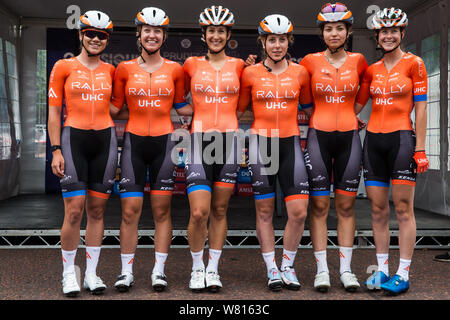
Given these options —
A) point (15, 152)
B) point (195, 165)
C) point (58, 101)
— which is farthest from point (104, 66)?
point (15, 152)

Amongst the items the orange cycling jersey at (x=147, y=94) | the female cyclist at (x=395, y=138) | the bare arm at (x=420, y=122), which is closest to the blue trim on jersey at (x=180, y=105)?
the orange cycling jersey at (x=147, y=94)

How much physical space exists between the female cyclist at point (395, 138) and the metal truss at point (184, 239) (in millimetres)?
1372

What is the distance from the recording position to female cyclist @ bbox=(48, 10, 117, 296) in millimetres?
3223

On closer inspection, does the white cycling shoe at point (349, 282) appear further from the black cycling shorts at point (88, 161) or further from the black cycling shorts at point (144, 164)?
the black cycling shorts at point (88, 161)

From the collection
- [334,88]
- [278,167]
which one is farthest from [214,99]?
[334,88]

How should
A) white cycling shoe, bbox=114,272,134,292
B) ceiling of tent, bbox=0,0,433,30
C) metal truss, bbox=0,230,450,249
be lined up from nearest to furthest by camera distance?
white cycling shoe, bbox=114,272,134,292, metal truss, bbox=0,230,450,249, ceiling of tent, bbox=0,0,433,30

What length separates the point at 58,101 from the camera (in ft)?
10.8

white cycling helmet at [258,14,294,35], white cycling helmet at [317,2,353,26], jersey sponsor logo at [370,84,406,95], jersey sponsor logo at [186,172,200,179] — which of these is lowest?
jersey sponsor logo at [186,172,200,179]

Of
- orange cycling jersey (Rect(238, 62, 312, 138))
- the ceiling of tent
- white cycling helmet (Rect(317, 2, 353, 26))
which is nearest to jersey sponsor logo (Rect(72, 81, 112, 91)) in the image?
orange cycling jersey (Rect(238, 62, 312, 138))

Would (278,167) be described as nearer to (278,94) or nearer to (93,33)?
(278,94)

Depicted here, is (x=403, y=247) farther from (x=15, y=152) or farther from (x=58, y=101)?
(x=15, y=152)

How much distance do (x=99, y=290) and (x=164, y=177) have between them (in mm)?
932

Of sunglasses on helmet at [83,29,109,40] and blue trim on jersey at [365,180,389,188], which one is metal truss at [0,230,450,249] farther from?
sunglasses on helmet at [83,29,109,40]

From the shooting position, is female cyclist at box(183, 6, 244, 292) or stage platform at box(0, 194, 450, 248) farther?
stage platform at box(0, 194, 450, 248)
